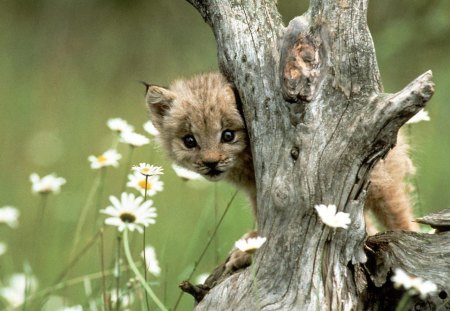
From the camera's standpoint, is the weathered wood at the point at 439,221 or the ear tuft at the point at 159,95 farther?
the ear tuft at the point at 159,95

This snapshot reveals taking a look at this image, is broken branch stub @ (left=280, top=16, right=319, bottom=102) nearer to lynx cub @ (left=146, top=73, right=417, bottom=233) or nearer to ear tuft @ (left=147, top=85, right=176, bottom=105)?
lynx cub @ (left=146, top=73, right=417, bottom=233)

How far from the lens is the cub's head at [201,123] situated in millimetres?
4320

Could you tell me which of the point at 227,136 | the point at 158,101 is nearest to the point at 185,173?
the point at 158,101

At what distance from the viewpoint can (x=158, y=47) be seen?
902 cm

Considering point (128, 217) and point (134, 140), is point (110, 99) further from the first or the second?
point (128, 217)

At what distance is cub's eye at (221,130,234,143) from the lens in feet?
14.4

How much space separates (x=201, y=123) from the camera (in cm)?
451

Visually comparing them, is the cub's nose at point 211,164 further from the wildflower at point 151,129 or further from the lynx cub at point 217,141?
the wildflower at point 151,129

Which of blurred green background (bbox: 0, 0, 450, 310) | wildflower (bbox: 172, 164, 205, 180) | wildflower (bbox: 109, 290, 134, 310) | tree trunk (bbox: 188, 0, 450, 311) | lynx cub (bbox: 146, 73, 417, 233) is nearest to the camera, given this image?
tree trunk (bbox: 188, 0, 450, 311)

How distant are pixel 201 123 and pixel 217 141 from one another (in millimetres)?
116

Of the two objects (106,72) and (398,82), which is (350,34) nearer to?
(398,82)

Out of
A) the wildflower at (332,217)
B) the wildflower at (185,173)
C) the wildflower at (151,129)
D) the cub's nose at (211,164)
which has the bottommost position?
the wildflower at (332,217)

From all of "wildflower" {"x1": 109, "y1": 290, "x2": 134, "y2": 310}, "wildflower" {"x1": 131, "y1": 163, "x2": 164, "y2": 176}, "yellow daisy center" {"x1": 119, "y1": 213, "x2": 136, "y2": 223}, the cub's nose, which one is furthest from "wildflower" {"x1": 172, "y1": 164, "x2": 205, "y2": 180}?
"yellow daisy center" {"x1": 119, "y1": 213, "x2": 136, "y2": 223}

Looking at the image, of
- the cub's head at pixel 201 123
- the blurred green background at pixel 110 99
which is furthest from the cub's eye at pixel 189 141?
the blurred green background at pixel 110 99
